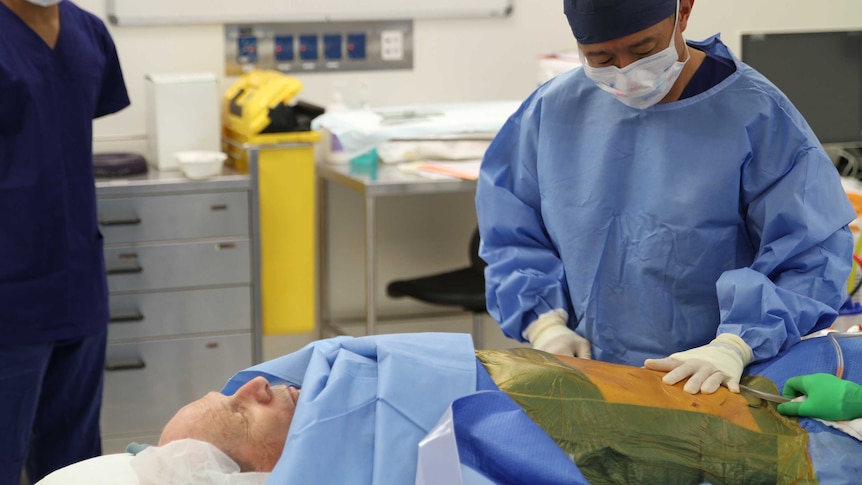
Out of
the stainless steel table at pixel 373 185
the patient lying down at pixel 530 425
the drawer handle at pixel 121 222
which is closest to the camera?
the patient lying down at pixel 530 425

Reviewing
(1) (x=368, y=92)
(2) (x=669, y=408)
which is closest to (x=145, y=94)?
(1) (x=368, y=92)

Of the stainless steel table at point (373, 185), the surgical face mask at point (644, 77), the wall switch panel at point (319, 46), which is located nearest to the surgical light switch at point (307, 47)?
the wall switch panel at point (319, 46)

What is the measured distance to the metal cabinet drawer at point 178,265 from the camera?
3043 millimetres

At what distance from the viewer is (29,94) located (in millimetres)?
2326

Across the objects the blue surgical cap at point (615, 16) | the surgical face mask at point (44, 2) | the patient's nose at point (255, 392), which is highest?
the surgical face mask at point (44, 2)

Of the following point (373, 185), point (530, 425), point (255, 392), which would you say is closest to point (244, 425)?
point (255, 392)

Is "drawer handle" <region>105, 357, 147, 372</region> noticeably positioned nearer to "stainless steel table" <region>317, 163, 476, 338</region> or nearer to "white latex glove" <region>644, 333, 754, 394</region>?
"stainless steel table" <region>317, 163, 476, 338</region>

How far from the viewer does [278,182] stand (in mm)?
3197

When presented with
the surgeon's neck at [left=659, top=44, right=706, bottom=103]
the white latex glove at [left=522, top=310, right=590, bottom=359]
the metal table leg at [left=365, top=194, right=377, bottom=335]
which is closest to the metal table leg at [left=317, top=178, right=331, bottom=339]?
the metal table leg at [left=365, top=194, right=377, bottom=335]

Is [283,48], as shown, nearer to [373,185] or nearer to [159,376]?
[373,185]

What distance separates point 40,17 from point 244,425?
125 centimetres

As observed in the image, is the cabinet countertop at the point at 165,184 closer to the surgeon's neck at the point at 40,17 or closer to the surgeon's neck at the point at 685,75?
the surgeon's neck at the point at 40,17

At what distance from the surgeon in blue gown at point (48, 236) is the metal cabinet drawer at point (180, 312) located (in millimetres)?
517

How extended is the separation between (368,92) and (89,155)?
1.34 metres
